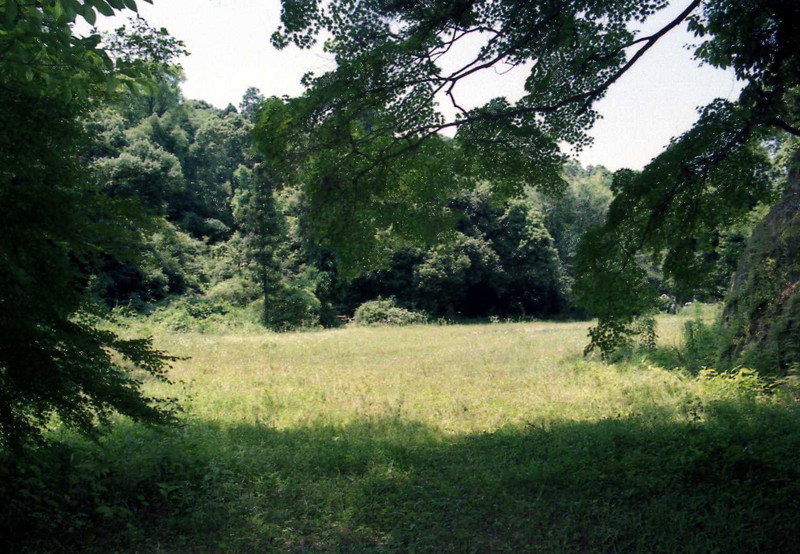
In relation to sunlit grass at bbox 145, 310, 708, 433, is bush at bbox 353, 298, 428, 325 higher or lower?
higher

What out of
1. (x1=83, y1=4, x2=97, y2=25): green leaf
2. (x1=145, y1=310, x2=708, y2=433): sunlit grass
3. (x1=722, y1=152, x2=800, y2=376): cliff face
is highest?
(x1=83, y1=4, x2=97, y2=25): green leaf

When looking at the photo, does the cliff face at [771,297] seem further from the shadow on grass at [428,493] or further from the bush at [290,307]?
the bush at [290,307]

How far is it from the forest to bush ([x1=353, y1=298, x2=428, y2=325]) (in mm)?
23069

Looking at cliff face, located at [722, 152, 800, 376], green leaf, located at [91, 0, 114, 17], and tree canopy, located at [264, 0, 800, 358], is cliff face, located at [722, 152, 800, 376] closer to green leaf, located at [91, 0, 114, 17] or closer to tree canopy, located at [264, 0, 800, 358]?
tree canopy, located at [264, 0, 800, 358]

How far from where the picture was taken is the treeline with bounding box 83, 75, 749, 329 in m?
29.6

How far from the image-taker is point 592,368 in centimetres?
1226

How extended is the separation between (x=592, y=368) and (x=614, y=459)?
6.43 m

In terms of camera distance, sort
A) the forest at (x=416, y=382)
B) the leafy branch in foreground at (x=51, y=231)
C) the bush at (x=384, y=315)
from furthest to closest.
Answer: the bush at (x=384, y=315) < the forest at (x=416, y=382) < the leafy branch in foreground at (x=51, y=231)

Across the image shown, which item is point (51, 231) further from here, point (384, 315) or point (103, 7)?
point (384, 315)

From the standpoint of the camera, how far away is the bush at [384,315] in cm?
3475

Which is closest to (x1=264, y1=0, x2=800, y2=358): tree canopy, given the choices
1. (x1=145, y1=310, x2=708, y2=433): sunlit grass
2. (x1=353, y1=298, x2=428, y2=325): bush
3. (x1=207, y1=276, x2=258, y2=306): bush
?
(x1=145, y1=310, x2=708, y2=433): sunlit grass

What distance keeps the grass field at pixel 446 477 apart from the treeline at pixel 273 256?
1543 cm

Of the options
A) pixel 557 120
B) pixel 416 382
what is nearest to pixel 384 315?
pixel 416 382

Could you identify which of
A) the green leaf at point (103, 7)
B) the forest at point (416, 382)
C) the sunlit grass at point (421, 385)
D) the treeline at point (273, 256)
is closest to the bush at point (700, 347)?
the forest at point (416, 382)
